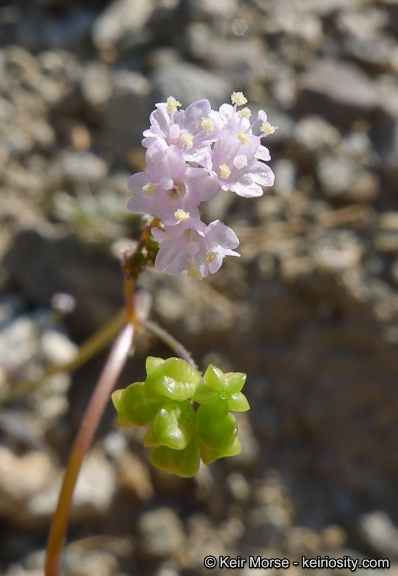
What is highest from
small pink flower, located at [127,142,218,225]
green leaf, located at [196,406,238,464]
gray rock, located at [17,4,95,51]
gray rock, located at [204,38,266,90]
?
gray rock, located at [17,4,95,51]

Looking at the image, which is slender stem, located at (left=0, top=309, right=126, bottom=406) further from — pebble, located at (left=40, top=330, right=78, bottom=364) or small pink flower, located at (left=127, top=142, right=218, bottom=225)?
small pink flower, located at (left=127, top=142, right=218, bottom=225)

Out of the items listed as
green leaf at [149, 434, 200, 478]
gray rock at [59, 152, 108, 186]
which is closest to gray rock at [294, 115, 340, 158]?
gray rock at [59, 152, 108, 186]

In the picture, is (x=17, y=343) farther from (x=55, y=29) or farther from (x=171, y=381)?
(x=55, y=29)

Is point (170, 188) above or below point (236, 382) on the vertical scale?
above

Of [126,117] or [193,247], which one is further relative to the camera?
[126,117]

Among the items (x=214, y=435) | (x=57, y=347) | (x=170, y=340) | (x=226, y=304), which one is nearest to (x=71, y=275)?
Result: (x=57, y=347)
